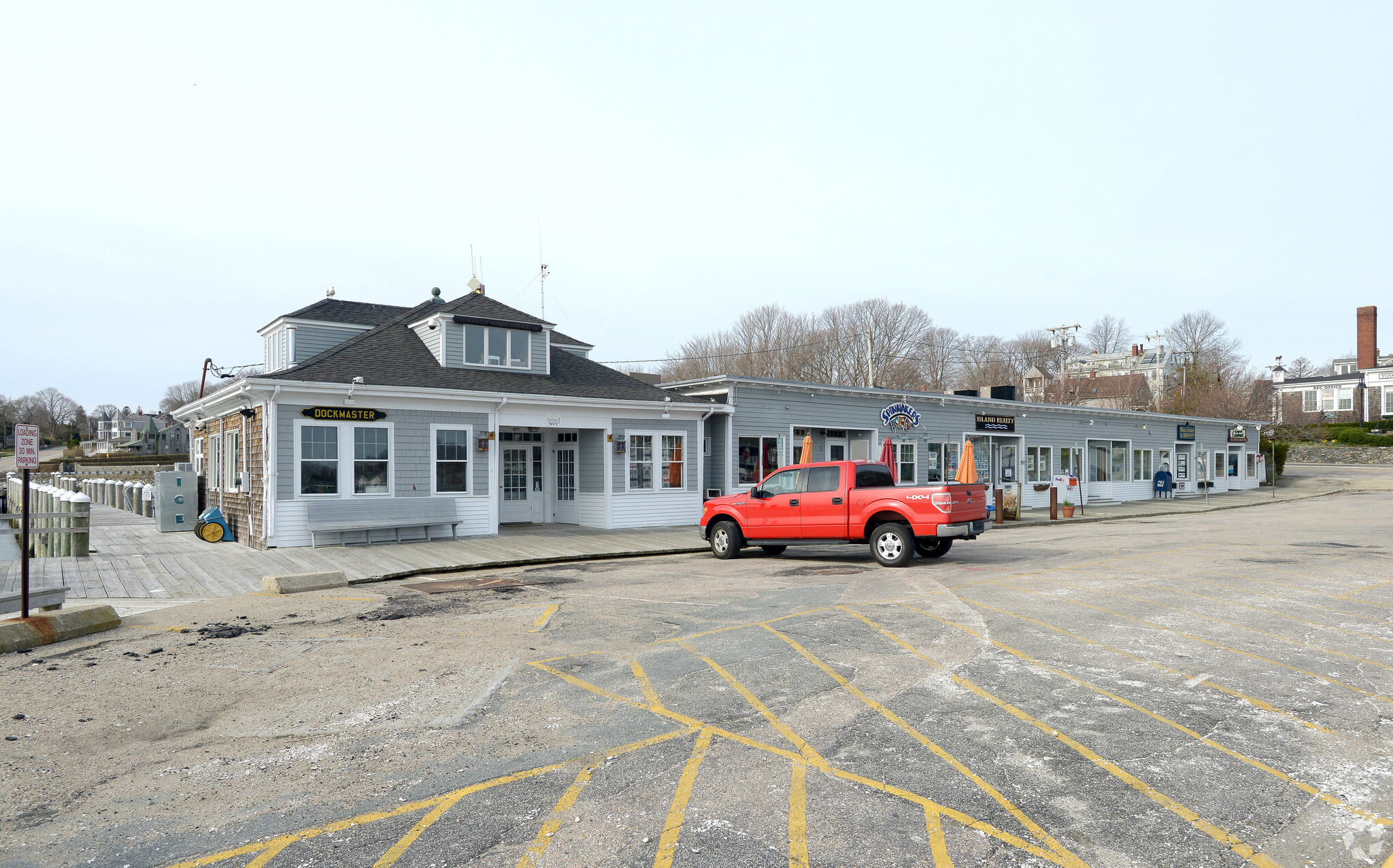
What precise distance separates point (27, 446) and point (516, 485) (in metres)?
13.5

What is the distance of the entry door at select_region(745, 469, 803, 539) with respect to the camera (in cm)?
1534

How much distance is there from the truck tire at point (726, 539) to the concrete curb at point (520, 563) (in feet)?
3.51

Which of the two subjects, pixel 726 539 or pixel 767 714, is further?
pixel 726 539

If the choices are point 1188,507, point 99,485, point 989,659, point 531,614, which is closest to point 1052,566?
point 989,659

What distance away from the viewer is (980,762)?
4.97 m

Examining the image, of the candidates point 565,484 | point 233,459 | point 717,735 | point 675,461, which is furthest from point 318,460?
point 717,735

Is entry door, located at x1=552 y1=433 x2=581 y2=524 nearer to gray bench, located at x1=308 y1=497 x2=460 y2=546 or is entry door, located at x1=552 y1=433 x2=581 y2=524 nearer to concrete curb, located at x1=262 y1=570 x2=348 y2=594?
gray bench, located at x1=308 y1=497 x2=460 y2=546

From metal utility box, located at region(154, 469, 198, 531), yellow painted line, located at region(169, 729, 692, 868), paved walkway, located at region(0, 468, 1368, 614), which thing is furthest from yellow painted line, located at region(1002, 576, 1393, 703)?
metal utility box, located at region(154, 469, 198, 531)

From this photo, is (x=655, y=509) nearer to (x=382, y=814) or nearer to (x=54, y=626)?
(x=54, y=626)

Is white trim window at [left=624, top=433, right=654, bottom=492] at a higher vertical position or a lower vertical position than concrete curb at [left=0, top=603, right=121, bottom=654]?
higher

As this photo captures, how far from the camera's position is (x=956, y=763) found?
4969mm

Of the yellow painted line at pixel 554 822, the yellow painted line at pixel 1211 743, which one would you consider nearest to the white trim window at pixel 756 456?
the yellow painted line at pixel 1211 743

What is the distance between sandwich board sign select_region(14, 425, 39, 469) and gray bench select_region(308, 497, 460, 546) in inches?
273

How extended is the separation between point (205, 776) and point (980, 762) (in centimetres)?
457
